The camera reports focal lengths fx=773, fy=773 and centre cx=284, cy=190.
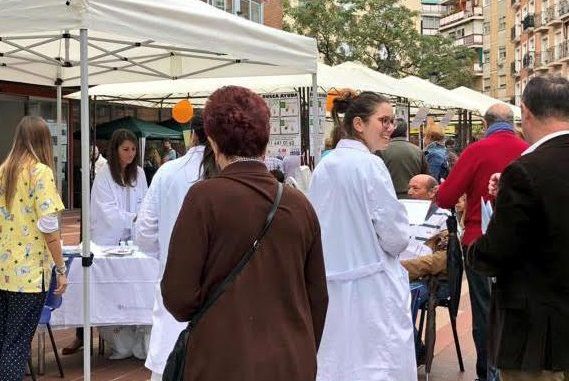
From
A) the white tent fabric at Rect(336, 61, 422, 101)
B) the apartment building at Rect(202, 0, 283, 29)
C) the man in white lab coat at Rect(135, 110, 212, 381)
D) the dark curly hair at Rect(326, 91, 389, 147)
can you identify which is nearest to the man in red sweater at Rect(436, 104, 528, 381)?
the dark curly hair at Rect(326, 91, 389, 147)

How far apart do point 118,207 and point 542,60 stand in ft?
211

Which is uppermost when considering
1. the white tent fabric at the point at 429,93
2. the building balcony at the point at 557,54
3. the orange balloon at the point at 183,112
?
the building balcony at the point at 557,54

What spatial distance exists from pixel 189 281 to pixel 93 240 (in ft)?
14.0

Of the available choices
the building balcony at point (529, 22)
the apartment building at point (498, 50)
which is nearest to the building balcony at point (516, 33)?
the apartment building at point (498, 50)

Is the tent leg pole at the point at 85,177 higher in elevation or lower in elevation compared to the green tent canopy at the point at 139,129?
lower

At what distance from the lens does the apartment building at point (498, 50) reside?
7512 centimetres

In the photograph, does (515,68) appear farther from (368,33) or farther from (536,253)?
(536,253)

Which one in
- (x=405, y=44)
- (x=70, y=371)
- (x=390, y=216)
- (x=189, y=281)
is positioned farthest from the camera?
(x=405, y=44)

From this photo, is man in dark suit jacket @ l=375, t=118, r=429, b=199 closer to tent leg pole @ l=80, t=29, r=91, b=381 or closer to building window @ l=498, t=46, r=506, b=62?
tent leg pole @ l=80, t=29, r=91, b=381

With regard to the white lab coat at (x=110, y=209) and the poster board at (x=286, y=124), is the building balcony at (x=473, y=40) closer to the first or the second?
the poster board at (x=286, y=124)

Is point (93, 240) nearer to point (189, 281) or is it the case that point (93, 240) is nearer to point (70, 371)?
point (70, 371)

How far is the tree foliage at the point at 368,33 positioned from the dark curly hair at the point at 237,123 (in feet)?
109

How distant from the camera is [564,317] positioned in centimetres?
276

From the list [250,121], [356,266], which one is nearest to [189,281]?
[250,121]
